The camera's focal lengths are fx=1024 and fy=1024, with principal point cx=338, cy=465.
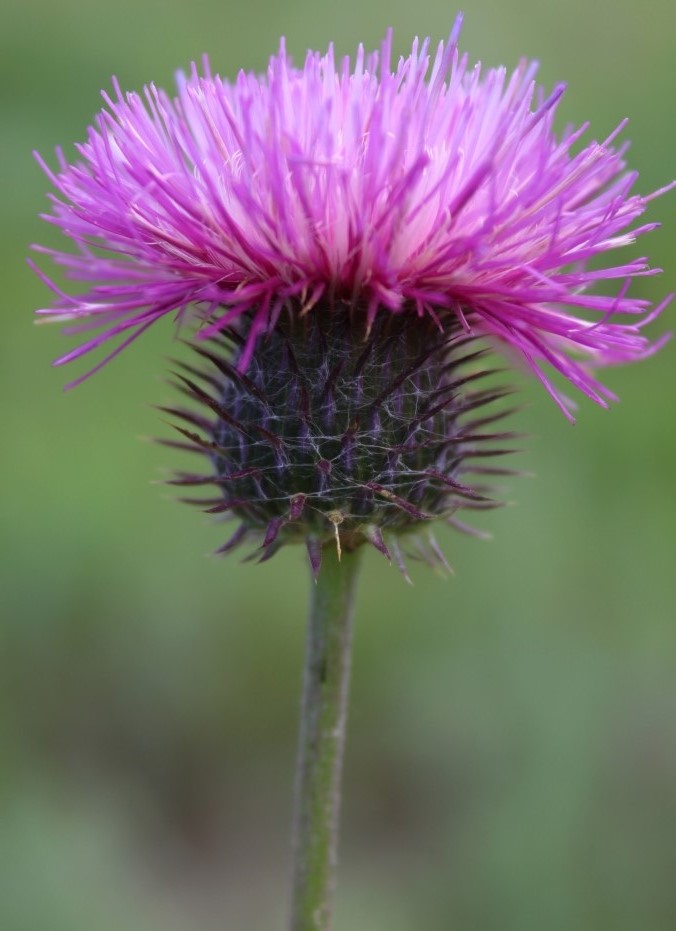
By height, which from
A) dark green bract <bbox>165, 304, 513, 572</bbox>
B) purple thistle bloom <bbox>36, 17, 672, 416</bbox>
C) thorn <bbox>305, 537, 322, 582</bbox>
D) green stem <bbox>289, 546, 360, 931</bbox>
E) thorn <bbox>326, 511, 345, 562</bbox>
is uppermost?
purple thistle bloom <bbox>36, 17, 672, 416</bbox>

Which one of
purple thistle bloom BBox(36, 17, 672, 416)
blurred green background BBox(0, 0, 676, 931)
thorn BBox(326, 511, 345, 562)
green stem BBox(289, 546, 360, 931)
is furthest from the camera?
blurred green background BBox(0, 0, 676, 931)

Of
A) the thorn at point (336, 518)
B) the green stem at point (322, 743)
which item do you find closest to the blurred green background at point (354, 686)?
the green stem at point (322, 743)

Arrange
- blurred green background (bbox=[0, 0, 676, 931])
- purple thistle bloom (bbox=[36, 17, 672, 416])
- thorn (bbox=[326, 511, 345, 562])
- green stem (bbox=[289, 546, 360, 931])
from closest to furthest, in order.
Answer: purple thistle bloom (bbox=[36, 17, 672, 416])
thorn (bbox=[326, 511, 345, 562])
green stem (bbox=[289, 546, 360, 931])
blurred green background (bbox=[0, 0, 676, 931])

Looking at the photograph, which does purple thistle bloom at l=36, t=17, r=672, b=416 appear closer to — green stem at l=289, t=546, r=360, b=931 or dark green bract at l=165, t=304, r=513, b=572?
Result: dark green bract at l=165, t=304, r=513, b=572

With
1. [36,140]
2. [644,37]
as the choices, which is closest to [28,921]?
[36,140]

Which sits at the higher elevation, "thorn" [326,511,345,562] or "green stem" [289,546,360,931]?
"thorn" [326,511,345,562]

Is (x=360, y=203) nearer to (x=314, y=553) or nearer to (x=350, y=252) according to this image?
(x=350, y=252)

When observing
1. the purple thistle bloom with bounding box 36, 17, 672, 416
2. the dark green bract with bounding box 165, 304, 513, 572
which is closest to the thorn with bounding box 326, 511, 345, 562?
the dark green bract with bounding box 165, 304, 513, 572

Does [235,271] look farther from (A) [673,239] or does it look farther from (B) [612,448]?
(A) [673,239]
